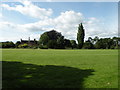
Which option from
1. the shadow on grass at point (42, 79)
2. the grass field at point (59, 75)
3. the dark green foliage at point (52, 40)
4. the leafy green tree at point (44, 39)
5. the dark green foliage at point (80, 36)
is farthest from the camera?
the leafy green tree at point (44, 39)

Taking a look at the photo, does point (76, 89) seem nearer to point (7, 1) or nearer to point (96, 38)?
point (7, 1)

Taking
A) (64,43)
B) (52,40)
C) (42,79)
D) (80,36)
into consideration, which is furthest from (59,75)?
(64,43)

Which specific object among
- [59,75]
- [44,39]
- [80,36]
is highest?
[80,36]

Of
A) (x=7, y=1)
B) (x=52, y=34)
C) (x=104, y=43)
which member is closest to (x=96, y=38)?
(x=104, y=43)

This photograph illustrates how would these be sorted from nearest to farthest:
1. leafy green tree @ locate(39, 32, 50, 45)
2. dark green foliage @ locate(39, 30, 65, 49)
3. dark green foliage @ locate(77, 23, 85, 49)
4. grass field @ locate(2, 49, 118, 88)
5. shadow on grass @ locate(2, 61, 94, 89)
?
1. shadow on grass @ locate(2, 61, 94, 89)
2. grass field @ locate(2, 49, 118, 88)
3. dark green foliage @ locate(39, 30, 65, 49)
4. dark green foliage @ locate(77, 23, 85, 49)
5. leafy green tree @ locate(39, 32, 50, 45)

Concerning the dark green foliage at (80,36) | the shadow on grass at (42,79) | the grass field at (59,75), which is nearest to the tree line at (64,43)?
the dark green foliage at (80,36)

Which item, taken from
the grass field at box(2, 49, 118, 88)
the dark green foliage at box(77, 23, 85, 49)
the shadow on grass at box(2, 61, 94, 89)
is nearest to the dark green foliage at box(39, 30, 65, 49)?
the dark green foliage at box(77, 23, 85, 49)

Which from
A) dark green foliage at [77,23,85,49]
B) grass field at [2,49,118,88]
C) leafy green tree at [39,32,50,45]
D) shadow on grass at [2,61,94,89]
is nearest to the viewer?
shadow on grass at [2,61,94,89]

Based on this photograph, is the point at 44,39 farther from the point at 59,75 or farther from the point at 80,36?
the point at 59,75

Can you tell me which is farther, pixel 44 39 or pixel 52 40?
pixel 44 39

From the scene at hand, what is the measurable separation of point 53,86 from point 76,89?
0.91 m

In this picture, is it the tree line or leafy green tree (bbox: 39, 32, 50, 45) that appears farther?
leafy green tree (bbox: 39, 32, 50, 45)

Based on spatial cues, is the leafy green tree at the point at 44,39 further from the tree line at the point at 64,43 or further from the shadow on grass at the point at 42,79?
the shadow on grass at the point at 42,79

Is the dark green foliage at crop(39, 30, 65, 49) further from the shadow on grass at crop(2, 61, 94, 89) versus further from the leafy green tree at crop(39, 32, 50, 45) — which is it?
the shadow on grass at crop(2, 61, 94, 89)
